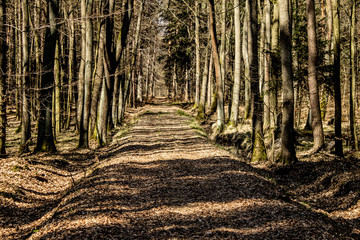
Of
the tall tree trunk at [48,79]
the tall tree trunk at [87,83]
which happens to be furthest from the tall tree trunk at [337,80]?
the tall tree trunk at [48,79]

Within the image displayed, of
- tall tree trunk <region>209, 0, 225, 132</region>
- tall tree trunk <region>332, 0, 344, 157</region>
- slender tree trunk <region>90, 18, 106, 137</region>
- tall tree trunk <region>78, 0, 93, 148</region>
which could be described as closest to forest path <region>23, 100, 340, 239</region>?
tall tree trunk <region>78, 0, 93, 148</region>

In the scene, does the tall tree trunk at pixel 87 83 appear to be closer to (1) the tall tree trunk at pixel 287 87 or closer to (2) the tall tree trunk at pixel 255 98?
(2) the tall tree trunk at pixel 255 98

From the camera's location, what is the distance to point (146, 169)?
10.4 meters

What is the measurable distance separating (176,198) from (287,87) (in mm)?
6014

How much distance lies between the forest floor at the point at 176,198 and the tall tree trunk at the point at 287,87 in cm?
63

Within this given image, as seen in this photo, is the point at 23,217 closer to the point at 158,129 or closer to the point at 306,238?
the point at 306,238

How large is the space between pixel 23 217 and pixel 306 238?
634cm

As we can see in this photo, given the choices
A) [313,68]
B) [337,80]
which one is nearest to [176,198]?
[313,68]

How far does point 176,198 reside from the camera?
7730 millimetres

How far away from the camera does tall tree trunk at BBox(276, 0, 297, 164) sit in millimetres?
10913

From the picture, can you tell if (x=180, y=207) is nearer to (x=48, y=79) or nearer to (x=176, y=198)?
(x=176, y=198)

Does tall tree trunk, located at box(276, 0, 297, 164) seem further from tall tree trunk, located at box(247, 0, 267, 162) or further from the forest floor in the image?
tall tree trunk, located at box(247, 0, 267, 162)

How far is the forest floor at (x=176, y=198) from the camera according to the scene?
230 inches

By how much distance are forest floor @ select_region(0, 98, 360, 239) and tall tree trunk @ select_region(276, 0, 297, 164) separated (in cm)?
63
